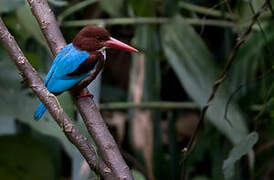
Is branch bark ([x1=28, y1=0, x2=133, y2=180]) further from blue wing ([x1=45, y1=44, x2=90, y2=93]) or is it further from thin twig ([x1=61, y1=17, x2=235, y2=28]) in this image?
thin twig ([x1=61, y1=17, x2=235, y2=28])

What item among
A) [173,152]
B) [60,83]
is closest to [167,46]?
[173,152]

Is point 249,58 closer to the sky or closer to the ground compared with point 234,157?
closer to the sky

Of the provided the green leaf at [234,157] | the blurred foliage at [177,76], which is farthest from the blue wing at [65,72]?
the green leaf at [234,157]

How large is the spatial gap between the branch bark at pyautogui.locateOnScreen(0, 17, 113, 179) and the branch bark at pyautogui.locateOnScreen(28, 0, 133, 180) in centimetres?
3

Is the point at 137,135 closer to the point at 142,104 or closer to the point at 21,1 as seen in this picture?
the point at 142,104

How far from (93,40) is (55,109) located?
19.6 inches

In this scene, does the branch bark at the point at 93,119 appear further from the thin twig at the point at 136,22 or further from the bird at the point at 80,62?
the thin twig at the point at 136,22

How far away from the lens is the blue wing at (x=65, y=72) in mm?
1756

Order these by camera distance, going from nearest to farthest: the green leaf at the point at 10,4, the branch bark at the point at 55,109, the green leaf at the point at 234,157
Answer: the branch bark at the point at 55,109, the green leaf at the point at 234,157, the green leaf at the point at 10,4

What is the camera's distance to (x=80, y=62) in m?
1.80

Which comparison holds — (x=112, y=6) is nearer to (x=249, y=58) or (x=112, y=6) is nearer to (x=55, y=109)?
(x=249, y=58)

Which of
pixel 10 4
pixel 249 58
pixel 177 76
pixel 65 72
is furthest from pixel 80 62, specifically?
pixel 249 58

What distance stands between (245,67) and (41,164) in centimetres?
143

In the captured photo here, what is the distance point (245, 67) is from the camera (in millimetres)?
3211
